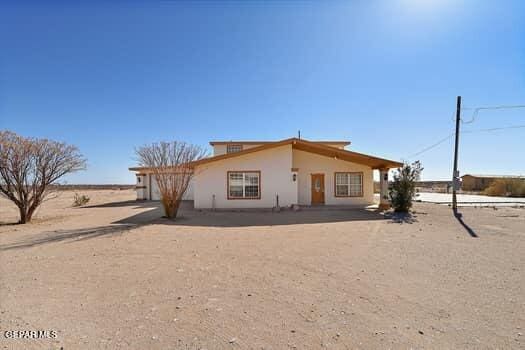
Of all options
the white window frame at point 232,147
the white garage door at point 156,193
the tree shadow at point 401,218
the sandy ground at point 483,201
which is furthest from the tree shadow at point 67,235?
the sandy ground at point 483,201

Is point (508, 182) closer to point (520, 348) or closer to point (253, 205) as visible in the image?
point (253, 205)

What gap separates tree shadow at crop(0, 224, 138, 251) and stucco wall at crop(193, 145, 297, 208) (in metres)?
5.41


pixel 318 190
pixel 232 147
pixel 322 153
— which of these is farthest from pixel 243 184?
pixel 232 147

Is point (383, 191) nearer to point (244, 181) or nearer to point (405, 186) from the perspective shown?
point (405, 186)

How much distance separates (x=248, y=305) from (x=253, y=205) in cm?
1067

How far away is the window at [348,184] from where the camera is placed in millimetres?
15055

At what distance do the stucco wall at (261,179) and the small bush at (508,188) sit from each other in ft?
82.2

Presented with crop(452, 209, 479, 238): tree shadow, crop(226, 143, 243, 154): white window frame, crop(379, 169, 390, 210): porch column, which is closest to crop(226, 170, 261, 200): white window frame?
crop(226, 143, 243, 154): white window frame

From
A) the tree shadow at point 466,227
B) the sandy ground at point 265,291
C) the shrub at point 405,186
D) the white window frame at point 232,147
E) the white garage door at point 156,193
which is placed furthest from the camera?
the white garage door at point 156,193

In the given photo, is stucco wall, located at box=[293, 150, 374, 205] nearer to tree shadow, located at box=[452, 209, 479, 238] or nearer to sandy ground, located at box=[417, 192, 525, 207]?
sandy ground, located at box=[417, 192, 525, 207]

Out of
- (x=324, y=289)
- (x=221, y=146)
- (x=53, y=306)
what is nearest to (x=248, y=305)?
(x=324, y=289)

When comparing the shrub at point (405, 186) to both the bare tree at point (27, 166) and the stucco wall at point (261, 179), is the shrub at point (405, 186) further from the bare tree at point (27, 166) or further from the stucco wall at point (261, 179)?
the bare tree at point (27, 166)

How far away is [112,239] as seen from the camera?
6.83 m

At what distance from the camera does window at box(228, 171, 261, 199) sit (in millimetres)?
13891
